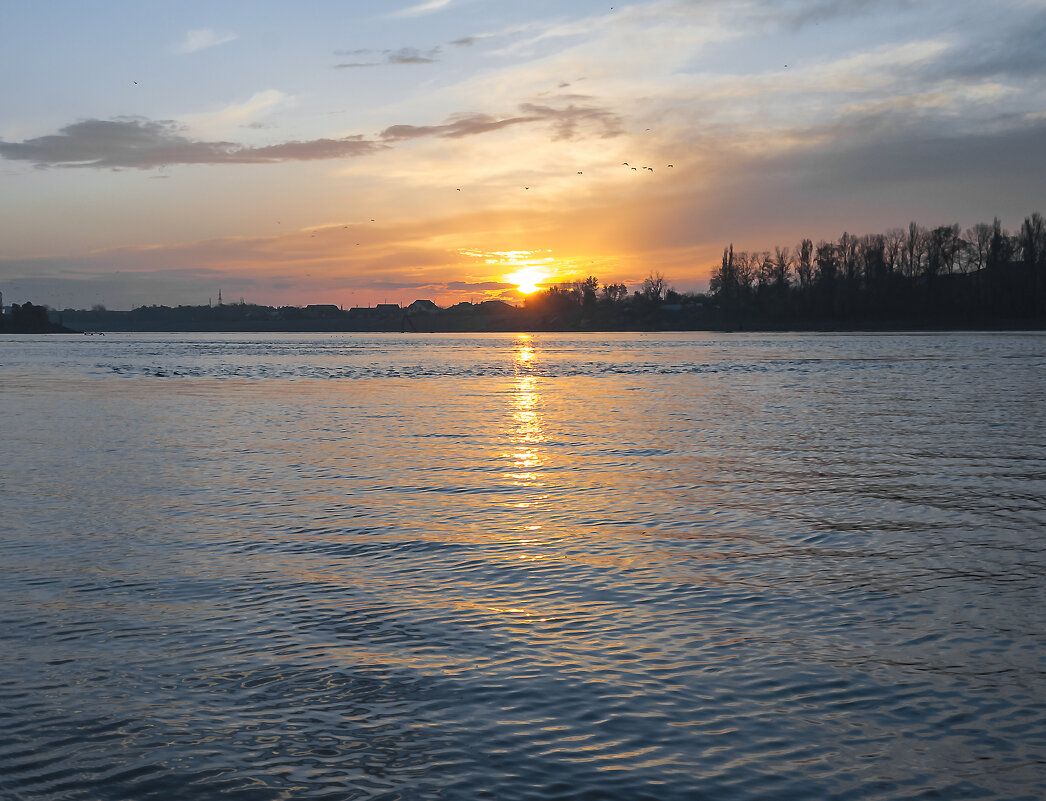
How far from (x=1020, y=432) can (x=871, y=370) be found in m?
35.7

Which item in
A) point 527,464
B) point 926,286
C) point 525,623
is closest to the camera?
point 525,623

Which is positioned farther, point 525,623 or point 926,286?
point 926,286

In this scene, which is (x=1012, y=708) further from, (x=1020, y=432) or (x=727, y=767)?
(x=1020, y=432)

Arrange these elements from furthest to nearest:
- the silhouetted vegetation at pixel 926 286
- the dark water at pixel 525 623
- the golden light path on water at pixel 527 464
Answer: the silhouetted vegetation at pixel 926 286 → the golden light path on water at pixel 527 464 → the dark water at pixel 525 623

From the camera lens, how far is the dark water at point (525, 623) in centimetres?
623

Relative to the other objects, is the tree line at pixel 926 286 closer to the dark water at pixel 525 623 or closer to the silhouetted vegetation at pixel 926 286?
the silhouetted vegetation at pixel 926 286

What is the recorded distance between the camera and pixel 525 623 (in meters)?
9.21

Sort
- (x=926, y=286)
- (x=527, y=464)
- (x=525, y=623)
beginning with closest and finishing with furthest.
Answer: (x=525, y=623), (x=527, y=464), (x=926, y=286)

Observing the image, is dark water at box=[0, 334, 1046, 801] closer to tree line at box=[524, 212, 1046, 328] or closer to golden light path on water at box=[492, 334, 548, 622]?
golden light path on water at box=[492, 334, 548, 622]

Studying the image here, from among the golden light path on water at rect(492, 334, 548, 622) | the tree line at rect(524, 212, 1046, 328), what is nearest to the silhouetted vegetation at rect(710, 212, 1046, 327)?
the tree line at rect(524, 212, 1046, 328)

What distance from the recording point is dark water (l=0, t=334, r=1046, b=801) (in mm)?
6227

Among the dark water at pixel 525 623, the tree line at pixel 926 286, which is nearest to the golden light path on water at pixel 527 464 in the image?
the dark water at pixel 525 623

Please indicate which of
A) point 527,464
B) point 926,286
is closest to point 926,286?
point 926,286

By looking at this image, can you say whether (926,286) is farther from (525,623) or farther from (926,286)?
(525,623)
